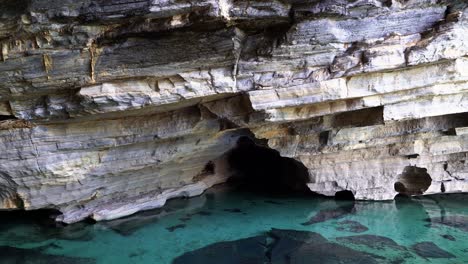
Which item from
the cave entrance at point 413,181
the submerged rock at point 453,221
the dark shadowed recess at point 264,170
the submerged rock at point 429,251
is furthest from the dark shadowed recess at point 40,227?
the cave entrance at point 413,181

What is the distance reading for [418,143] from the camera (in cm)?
865

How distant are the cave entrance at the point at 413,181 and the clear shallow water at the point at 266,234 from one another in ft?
0.93

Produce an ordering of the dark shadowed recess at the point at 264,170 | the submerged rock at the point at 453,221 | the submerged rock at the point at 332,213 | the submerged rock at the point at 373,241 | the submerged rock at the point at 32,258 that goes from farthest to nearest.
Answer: the dark shadowed recess at the point at 264,170 < the submerged rock at the point at 332,213 < the submerged rock at the point at 453,221 < the submerged rock at the point at 373,241 < the submerged rock at the point at 32,258

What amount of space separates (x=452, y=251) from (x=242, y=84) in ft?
14.3

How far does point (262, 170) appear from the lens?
12.2 meters

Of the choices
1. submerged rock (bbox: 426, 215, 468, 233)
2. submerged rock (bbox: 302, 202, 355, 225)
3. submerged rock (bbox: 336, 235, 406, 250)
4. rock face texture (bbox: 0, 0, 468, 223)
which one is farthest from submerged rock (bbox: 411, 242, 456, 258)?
rock face texture (bbox: 0, 0, 468, 223)

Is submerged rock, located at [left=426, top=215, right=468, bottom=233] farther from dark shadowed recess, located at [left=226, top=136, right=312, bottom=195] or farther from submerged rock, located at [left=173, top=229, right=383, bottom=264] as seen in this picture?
dark shadowed recess, located at [left=226, top=136, right=312, bottom=195]

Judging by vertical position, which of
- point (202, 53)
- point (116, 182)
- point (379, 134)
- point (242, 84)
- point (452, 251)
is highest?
point (202, 53)

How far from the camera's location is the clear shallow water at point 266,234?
6309 mm

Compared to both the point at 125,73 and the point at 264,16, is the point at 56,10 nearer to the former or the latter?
the point at 125,73

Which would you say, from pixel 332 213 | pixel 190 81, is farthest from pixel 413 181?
pixel 190 81

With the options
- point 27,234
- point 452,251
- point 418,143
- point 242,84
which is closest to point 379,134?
point 418,143

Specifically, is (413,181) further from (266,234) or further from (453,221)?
(266,234)

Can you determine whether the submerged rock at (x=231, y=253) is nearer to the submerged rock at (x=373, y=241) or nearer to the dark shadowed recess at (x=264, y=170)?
the submerged rock at (x=373, y=241)
